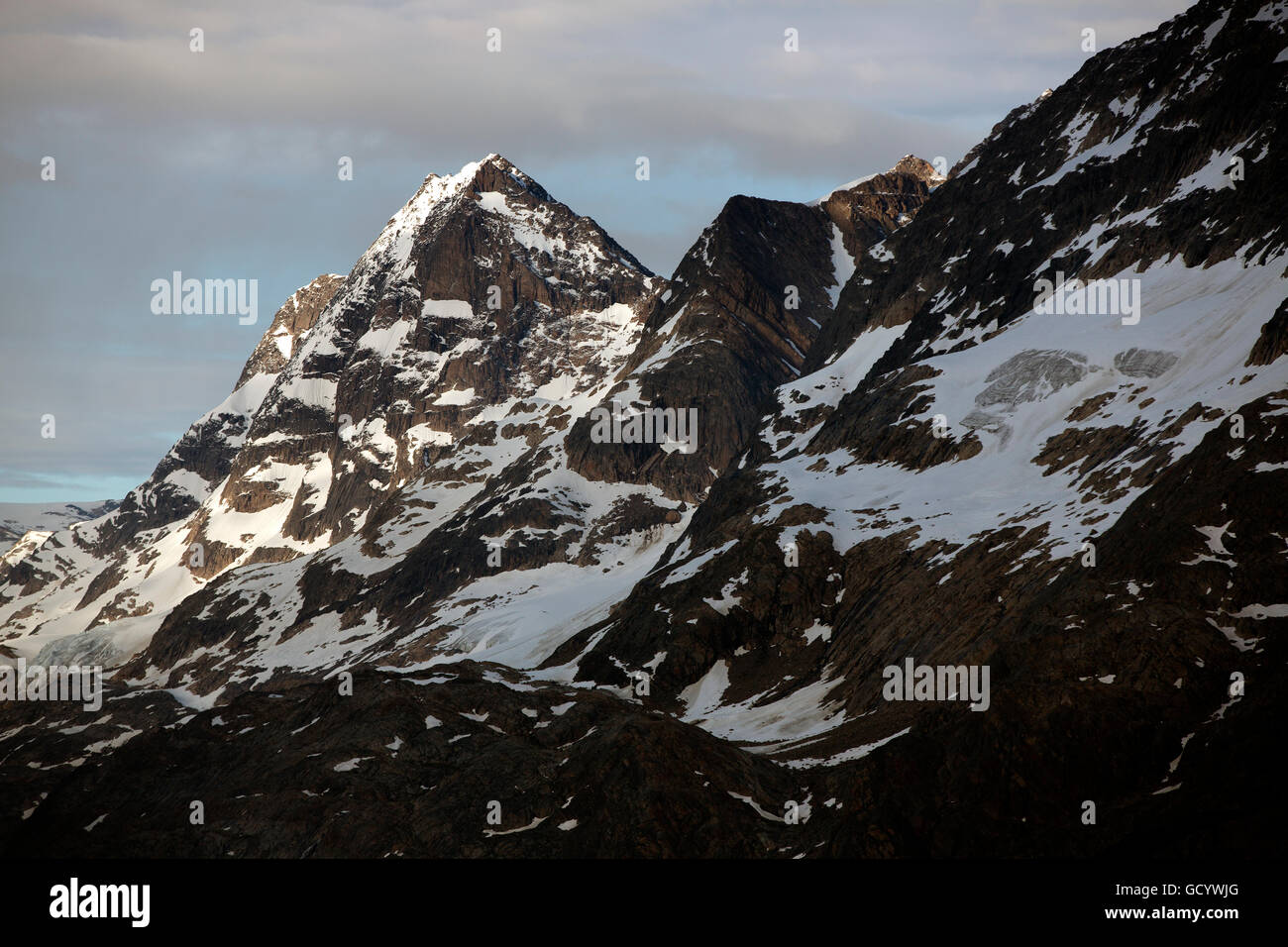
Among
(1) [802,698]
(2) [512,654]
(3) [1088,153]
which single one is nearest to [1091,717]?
(1) [802,698]

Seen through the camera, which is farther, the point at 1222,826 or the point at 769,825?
the point at 769,825

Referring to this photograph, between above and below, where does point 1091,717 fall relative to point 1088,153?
below

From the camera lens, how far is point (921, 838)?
5481 cm

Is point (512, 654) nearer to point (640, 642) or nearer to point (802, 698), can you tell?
point (640, 642)

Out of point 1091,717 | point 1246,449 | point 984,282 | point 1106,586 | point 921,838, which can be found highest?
point 984,282

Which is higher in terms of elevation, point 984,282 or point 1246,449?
point 984,282

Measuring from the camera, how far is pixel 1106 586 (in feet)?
224

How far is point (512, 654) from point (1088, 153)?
11323 centimetres

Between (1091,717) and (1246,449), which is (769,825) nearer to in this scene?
(1091,717)

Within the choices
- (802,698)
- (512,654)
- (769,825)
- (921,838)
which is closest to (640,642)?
(802,698)
